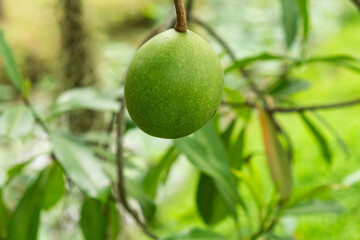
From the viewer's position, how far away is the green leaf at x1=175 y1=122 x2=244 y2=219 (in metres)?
0.65

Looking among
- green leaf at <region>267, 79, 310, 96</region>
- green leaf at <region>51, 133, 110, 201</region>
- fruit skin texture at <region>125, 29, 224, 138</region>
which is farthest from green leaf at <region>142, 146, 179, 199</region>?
fruit skin texture at <region>125, 29, 224, 138</region>

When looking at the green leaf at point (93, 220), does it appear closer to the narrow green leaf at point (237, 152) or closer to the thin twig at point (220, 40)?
the narrow green leaf at point (237, 152)

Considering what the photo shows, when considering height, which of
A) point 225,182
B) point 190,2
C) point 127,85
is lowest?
point 225,182

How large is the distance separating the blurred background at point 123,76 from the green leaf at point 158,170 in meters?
0.05

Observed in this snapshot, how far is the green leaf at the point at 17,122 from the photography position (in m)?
0.71

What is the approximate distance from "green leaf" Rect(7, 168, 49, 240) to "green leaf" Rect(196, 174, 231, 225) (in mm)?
279

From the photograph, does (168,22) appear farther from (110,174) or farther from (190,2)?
(110,174)

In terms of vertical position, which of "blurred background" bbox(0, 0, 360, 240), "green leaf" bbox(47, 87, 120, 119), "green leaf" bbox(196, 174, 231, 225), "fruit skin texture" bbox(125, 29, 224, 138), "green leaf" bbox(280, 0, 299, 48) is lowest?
"blurred background" bbox(0, 0, 360, 240)

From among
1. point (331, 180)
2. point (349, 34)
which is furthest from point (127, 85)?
point (349, 34)

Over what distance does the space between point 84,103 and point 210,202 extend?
0.99 ft

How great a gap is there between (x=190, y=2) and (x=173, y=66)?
45 cm

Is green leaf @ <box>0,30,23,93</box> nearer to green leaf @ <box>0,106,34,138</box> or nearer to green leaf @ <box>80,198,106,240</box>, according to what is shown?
green leaf @ <box>0,106,34,138</box>

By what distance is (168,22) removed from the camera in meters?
0.69

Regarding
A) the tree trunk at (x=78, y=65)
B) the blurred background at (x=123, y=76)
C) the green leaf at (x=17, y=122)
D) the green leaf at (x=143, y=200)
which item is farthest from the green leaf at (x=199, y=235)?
the tree trunk at (x=78, y=65)
